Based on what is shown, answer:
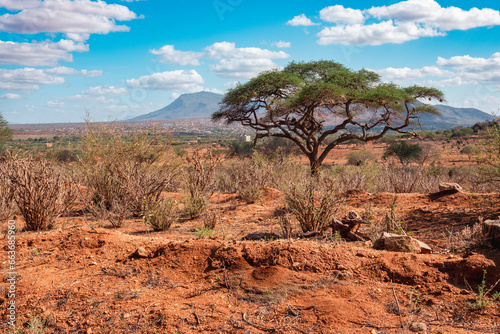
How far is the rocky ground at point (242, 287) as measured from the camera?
3232 mm

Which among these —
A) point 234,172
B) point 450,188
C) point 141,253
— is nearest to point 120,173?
point 141,253

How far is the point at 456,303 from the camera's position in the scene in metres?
3.36

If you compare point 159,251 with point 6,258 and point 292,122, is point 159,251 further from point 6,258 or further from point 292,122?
point 292,122

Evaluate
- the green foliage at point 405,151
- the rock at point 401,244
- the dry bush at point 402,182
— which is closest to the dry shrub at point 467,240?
the rock at point 401,244

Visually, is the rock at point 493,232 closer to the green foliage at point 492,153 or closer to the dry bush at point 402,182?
the green foliage at point 492,153

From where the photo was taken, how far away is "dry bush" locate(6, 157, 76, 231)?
19.8ft

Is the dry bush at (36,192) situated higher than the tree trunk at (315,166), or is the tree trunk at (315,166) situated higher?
the dry bush at (36,192)

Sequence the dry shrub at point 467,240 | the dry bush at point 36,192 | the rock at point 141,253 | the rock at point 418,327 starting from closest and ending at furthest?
1. the rock at point 418,327
2. the rock at point 141,253
3. the dry shrub at point 467,240
4. the dry bush at point 36,192

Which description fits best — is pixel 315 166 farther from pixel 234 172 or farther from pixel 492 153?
pixel 492 153

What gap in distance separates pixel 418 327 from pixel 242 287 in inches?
65.7

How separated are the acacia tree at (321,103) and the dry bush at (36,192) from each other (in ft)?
36.8

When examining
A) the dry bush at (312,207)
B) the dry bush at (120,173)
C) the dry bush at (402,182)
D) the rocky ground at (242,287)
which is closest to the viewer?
the rocky ground at (242,287)

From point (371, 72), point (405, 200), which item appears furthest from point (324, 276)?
point (371, 72)

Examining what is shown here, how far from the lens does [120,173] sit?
7.39m
